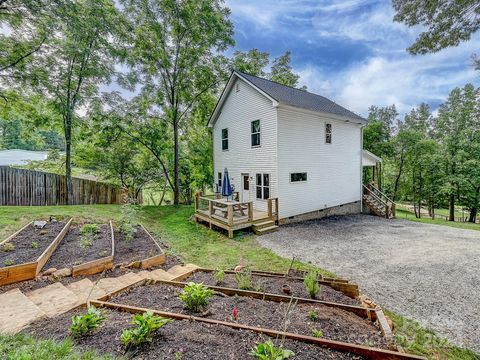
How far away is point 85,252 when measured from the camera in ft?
17.2

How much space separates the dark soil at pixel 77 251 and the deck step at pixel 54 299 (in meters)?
0.94

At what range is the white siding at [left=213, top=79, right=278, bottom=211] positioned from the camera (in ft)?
34.1

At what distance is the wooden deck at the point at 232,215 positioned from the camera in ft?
28.4

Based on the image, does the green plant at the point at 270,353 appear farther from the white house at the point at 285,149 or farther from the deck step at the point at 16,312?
the white house at the point at 285,149

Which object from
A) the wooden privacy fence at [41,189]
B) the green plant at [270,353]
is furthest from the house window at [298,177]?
the wooden privacy fence at [41,189]

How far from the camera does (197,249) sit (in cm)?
717

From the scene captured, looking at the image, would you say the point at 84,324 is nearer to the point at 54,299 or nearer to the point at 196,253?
the point at 54,299

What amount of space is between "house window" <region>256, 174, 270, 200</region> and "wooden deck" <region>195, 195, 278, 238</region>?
616mm

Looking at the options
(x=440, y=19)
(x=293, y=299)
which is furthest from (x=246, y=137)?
(x=293, y=299)

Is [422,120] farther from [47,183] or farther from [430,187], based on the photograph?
[47,183]

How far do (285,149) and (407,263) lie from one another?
240 inches

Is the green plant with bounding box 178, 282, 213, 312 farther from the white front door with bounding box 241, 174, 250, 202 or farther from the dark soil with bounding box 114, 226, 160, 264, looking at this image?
the white front door with bounding box 241, 174, 250, 202

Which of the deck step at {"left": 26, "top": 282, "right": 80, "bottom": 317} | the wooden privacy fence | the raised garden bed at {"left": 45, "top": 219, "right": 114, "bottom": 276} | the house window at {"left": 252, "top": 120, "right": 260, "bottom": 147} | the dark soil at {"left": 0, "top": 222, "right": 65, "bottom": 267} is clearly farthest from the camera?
the house window at {"left": 252, "top": 120, "right": 260, "bottom": 147}

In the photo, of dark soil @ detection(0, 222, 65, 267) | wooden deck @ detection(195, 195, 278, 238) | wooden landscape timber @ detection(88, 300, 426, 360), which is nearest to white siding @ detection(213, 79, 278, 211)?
wooden deck @ detection(195, 195, 278, 238)
